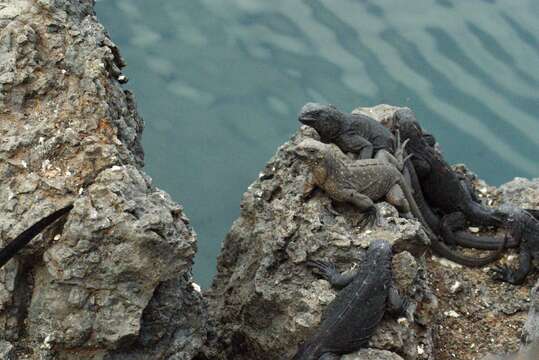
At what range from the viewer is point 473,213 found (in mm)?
7457

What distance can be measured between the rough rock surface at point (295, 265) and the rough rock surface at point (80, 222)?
586 millimetres

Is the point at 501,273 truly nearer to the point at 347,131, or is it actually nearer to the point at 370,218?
the point at 370,218

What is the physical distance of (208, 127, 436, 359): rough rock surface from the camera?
5.63 m

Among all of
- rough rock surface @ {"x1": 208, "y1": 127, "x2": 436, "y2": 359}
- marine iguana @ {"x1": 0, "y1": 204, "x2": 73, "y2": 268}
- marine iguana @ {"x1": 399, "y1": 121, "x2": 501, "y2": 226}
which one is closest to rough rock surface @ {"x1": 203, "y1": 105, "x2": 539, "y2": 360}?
rough rock surface @ {"x1": 208, "y1": 127, "x2": 436, "y2": 359}

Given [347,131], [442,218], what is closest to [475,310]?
[442,218]

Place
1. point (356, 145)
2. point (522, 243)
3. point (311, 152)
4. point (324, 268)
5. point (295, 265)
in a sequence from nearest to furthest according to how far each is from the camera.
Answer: point (324, 268)
point (295, 265)
point (311, 152)
point (356, 145)
point (522, 243)

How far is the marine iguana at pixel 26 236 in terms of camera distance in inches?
184

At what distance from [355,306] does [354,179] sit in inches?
41.5

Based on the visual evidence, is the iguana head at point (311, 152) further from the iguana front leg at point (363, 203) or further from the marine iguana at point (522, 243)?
the marine iguana at point (522, 243)

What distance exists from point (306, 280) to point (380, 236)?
24.1 inches

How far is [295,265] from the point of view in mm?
5762

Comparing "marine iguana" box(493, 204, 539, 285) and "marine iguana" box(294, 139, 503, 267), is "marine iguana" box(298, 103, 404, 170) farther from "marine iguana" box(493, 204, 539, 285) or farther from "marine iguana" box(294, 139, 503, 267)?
"marine iguana" box(493, 204, 539, 285)

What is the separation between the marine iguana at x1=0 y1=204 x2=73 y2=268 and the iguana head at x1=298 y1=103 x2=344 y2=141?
252cm

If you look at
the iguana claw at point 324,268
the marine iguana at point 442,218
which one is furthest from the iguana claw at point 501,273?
the iguana claw at point 324,268
